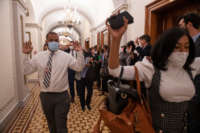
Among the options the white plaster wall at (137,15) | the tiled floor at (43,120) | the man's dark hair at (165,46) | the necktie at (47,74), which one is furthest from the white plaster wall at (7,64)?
the white plaster wall at (137,15)

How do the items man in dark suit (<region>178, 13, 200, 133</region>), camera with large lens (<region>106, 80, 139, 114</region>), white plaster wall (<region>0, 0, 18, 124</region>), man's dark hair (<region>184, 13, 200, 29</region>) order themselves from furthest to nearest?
white plaster wall (<region>0, 0, 18, 124</region>) < man's dark hair (<region>184, 13, 200, 29</region>) < man in dark suit (<region>178, 13, 200, 133</region>) < camera with large lens (<region>106, 80, 139, 114</region>)

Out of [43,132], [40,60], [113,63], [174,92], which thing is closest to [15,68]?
[43,132]

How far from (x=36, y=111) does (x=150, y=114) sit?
3748 mm

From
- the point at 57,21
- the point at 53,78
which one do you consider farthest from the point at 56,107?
the point at 57,21

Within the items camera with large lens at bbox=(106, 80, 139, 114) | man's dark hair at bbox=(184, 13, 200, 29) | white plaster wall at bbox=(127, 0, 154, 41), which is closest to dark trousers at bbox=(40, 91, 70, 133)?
camera with large lens at bbox=(106, 80, 139, 114)

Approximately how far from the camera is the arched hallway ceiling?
8820 millimetres

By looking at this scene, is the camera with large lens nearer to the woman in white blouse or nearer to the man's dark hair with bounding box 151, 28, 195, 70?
the woman in white blouse

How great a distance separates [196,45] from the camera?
176 cm

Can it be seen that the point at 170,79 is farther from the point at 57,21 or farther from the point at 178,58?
the point at 57,21

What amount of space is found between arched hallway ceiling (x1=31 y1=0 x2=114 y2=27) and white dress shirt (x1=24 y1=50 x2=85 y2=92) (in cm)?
611

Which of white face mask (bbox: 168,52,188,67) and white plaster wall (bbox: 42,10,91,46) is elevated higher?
white plaster wall (bbox: 42,10,91,46)

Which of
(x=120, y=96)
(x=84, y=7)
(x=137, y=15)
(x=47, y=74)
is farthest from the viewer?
(x=84, y=7)

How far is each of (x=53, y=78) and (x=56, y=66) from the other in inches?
6.9

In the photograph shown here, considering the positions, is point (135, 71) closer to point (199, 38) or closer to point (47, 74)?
point (199, 38)
